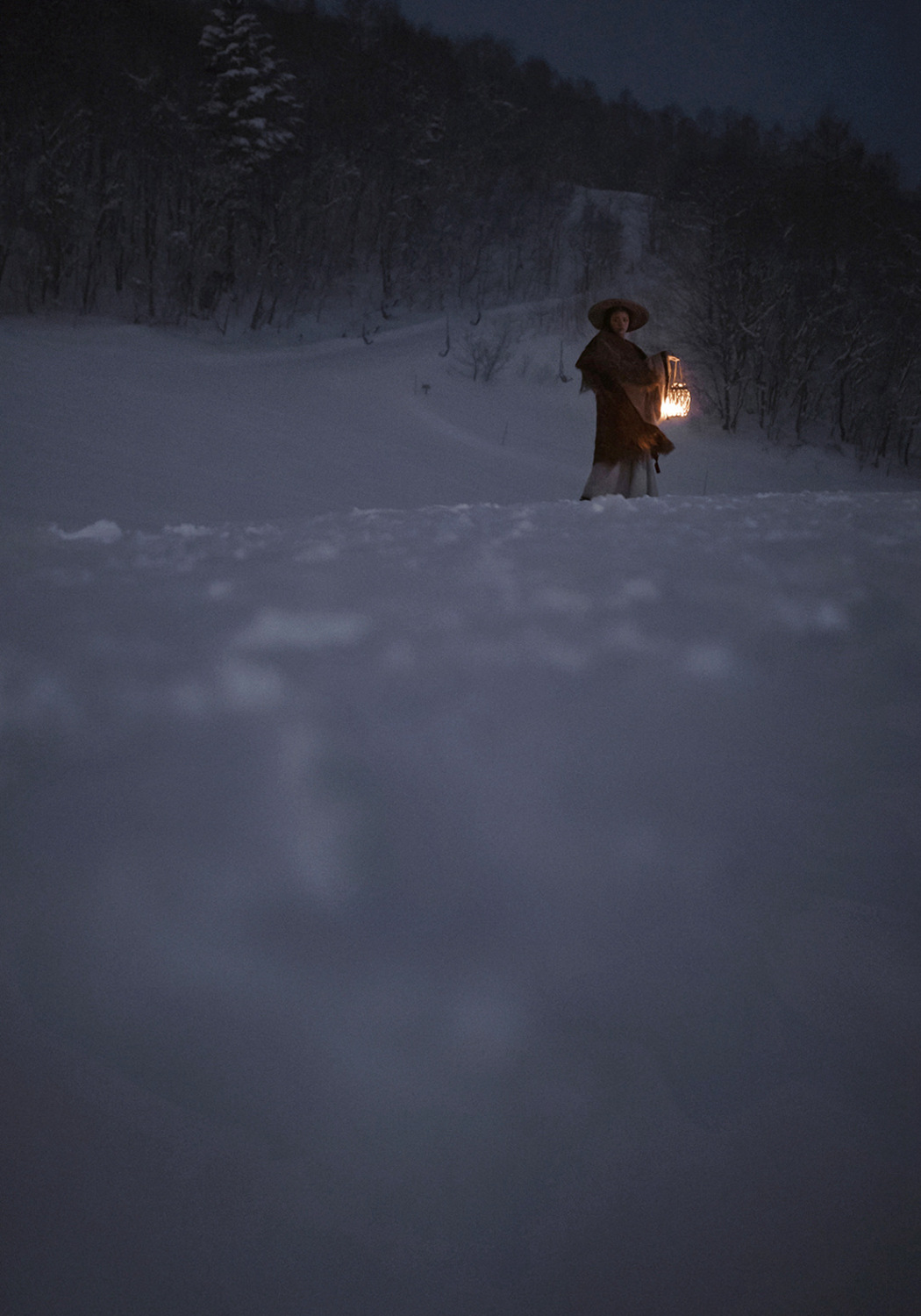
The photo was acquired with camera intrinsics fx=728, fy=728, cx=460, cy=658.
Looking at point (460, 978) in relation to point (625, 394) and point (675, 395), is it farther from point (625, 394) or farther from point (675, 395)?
point (675, 395)

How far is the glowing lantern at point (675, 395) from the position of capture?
489 centimetres

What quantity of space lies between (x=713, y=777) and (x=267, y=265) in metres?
18.7

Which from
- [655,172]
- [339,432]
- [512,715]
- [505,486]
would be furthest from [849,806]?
[655,172]

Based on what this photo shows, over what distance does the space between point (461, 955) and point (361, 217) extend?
2280 cm

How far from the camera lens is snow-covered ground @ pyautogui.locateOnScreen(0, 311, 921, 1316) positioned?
416mm

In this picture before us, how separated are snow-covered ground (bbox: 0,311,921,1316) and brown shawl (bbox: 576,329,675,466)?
3.93 m

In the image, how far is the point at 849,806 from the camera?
75cm

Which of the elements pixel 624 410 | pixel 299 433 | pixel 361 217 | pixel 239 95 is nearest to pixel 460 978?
pixel 624 410

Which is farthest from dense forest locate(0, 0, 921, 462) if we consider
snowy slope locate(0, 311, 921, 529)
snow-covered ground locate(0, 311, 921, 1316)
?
snow-covered ground locate(0, 311, 921, 1316)

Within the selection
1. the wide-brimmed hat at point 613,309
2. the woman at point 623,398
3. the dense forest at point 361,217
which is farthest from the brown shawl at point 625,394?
the dense forest at point 361,217

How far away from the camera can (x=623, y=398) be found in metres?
4.96

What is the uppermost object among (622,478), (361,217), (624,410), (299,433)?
(361,217)

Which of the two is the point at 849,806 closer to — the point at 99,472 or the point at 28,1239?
the point at 28,1239

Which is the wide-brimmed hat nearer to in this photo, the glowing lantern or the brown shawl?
the brown shawl
